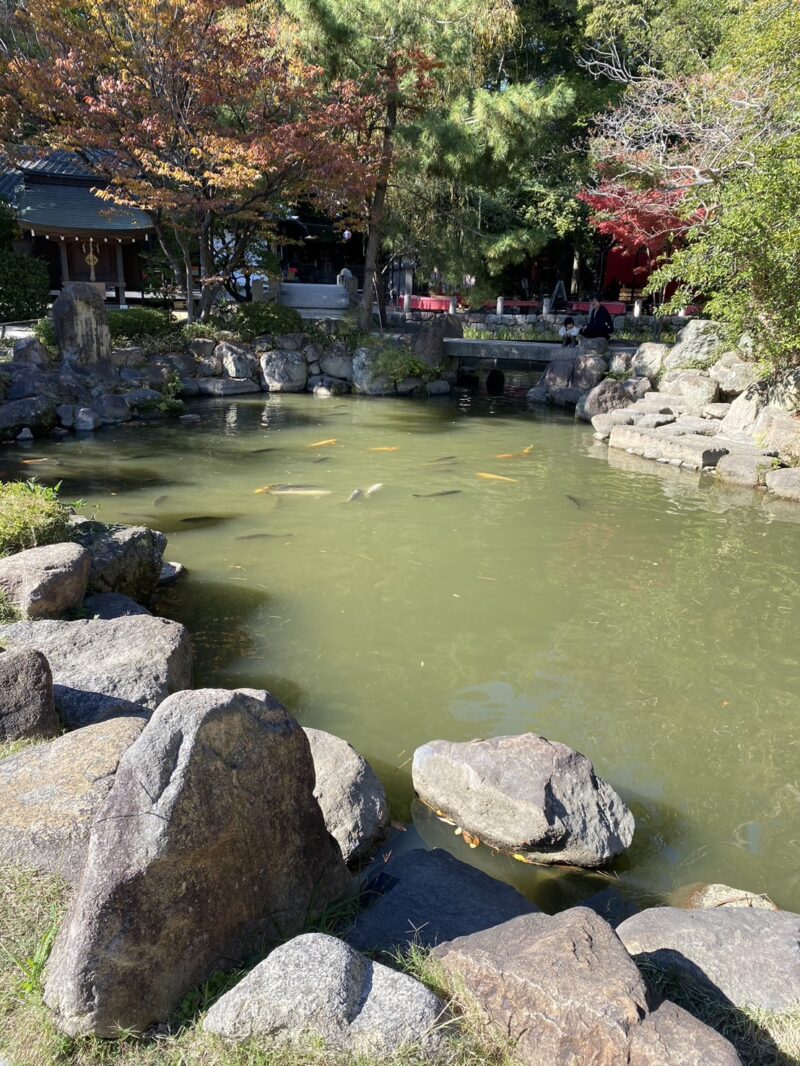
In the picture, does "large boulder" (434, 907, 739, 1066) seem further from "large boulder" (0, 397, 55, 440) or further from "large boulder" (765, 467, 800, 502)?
"large boulder" (0, 397, 55, 440)

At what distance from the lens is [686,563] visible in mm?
8258

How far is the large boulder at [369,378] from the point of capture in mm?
18953

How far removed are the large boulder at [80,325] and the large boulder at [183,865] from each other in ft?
50.1

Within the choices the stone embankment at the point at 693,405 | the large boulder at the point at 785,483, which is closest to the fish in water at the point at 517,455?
the stone embankment at the point at 693,405

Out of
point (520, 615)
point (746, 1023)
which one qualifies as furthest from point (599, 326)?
point (746, 1023)

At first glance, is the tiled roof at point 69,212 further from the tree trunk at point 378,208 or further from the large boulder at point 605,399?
the large boulder at point 605,399

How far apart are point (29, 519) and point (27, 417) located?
826 cm

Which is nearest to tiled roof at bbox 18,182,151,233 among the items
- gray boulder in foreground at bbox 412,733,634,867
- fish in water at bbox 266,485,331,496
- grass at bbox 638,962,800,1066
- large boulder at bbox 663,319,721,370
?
fish in water at bbox 266,485,331,496

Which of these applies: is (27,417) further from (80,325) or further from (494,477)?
(494,477)

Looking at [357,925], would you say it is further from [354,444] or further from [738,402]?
[738,402]

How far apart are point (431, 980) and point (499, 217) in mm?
22489

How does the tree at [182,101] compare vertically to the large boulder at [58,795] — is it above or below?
above

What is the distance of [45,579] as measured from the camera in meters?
5.21

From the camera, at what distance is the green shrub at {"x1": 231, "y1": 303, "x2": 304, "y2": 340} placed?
775 inches
